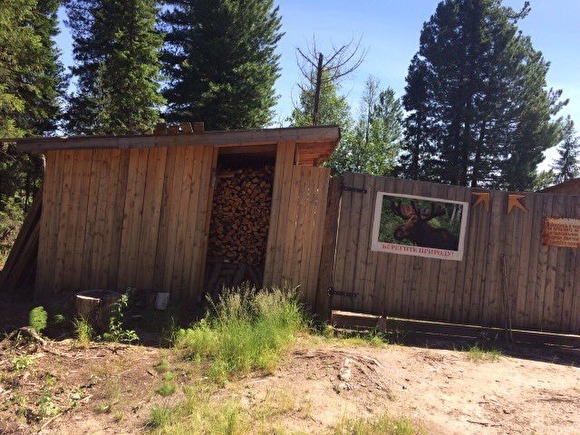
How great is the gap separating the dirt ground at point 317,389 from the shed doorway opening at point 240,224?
2.28m

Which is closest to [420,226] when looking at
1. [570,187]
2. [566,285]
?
[566,285]

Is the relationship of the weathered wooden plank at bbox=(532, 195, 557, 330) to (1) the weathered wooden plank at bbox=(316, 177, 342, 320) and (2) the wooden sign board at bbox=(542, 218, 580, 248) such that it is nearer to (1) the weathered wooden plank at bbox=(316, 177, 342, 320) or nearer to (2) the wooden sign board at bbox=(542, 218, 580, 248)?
(2) the wooden sign board at bbox=(542, 218, 580, 248)

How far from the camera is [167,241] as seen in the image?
7402 millimetres

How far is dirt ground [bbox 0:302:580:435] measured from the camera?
4.11 meters

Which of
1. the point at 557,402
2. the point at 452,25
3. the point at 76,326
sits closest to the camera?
the point at 557,402

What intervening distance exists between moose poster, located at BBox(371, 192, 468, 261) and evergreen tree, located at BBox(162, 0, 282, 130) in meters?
16.4

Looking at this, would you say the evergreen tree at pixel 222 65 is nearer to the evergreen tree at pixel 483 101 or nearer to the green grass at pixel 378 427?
the evergreen tree at pixel 483 101

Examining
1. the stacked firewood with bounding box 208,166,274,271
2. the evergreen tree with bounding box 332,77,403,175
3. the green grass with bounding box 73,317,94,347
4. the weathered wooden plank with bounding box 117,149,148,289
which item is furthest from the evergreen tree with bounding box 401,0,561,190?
the green grass with bounding box 73,317,94,347

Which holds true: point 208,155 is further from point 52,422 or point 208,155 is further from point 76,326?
point 52,422

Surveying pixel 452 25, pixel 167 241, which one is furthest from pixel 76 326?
pixel 452 25

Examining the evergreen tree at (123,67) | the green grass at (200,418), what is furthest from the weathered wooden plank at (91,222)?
the evergreen tree at (123,67)

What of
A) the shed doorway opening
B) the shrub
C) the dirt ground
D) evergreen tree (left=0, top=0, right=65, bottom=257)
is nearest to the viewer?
the dirt ground

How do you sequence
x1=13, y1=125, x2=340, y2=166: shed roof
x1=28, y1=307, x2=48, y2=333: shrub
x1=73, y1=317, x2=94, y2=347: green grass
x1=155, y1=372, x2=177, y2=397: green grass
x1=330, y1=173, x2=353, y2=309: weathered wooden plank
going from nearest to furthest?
1. x1=155, y1=372, x2=177, y2=397: green grass
2. x1=73, y1=317, x2=94, y2=347: green grass
3. x1=28, y1=307, x2=48, y2=333: shrub
4. x1=13, y1=125, x2=340, y2=166: shed roof
5. x1=330, y1=173, x2=353, y2=309: weathered wooden plank

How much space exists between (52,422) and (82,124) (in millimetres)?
21055
